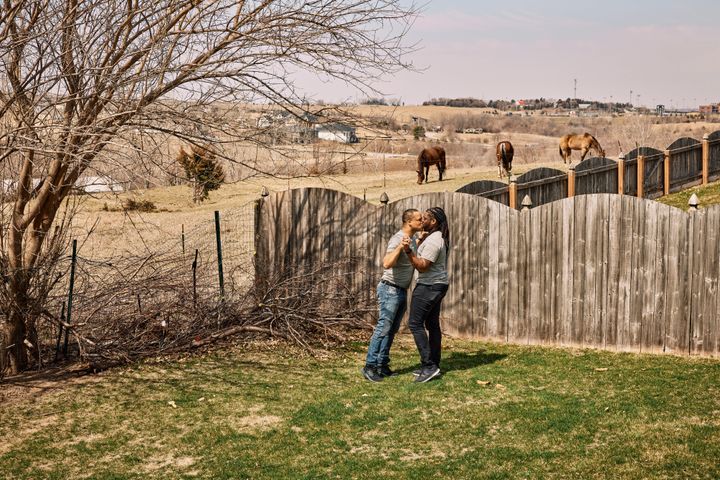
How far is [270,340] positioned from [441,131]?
9460 centimetres

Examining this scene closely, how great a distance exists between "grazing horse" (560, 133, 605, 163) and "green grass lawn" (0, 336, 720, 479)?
24.7 m

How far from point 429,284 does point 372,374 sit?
1.16 metres

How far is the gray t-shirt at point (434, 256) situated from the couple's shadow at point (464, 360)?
1.17 metres

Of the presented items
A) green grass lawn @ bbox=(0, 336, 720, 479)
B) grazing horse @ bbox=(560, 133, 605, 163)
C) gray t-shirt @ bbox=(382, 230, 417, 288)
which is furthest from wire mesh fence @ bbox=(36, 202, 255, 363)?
grazing horse @ bbox=(560, 133, 605, 163)

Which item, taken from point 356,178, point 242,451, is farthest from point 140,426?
point 356,178

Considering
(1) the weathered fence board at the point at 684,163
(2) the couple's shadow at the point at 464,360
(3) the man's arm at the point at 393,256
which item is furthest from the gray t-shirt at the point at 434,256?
(1) the weathered fence board at the point at 684,163

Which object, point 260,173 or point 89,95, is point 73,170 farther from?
point 260,173

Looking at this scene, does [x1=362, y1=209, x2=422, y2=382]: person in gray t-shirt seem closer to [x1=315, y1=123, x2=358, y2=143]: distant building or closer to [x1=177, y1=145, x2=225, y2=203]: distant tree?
[x1=315, y1=123, x2=358, y2=143]: distant building

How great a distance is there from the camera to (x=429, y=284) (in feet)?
30.3

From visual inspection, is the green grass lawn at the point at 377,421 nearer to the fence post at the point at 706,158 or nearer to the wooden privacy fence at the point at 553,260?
the wooden privacy fence at the point at 553,260

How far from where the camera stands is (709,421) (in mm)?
7699

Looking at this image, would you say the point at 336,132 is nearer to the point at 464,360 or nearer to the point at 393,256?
the point at 393,256

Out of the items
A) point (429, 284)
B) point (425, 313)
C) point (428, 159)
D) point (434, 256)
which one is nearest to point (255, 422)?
point (425, 313)

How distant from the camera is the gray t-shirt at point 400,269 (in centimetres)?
924
